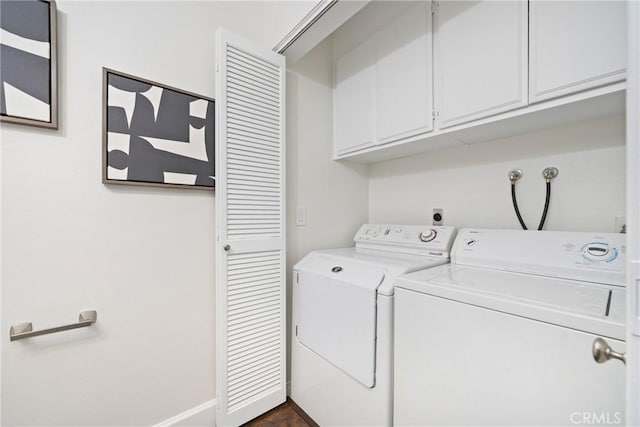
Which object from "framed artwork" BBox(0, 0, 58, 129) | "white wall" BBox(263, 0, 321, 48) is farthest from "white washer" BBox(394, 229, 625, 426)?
"framed artwork" BBox(0, 0, 58, 129)

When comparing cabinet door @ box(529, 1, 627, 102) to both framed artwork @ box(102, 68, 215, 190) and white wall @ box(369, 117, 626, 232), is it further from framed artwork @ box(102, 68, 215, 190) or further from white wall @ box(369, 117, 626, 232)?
framed artwork @ box(102, 68, 215, 190)

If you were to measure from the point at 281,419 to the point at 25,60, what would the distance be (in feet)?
6.96

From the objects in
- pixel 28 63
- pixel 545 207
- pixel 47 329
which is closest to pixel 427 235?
pixel 545 207

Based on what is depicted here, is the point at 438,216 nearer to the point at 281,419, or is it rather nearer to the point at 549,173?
the point at 549,173

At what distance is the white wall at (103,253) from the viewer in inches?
40.9

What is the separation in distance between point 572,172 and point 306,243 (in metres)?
1.55

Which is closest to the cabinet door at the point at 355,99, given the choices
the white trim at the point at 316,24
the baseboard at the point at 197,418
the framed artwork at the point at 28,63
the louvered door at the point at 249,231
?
the white trim at the point at 316,24

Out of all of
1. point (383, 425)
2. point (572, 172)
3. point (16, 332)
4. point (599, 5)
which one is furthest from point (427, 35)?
point (16, 332)

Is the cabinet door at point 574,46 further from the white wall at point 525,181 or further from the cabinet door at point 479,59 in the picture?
the white wall at point 525,181

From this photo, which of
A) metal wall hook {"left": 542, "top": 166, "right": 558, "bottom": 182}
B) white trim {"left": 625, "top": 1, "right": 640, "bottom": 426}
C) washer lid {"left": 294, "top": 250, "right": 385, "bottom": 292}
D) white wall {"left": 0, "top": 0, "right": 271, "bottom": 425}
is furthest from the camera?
metal wall hook {"left": 542, "top": 166, "right": 558, "bottom": 182}

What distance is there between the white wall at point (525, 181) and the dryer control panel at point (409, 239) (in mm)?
245

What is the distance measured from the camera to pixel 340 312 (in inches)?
52.5

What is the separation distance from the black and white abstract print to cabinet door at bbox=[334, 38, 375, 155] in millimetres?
1571

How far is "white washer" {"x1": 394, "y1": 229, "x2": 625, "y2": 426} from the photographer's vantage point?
0.71m
